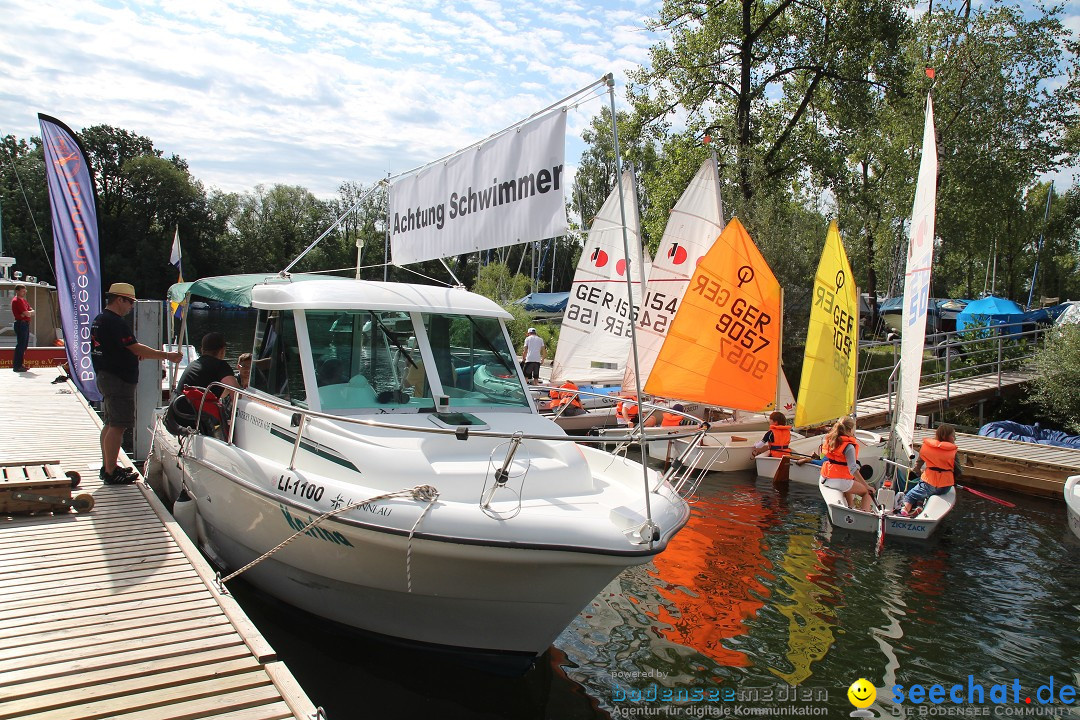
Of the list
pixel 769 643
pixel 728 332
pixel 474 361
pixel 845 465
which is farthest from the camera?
pixel 728 332

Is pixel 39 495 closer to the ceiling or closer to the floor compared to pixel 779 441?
closer to the ceiling

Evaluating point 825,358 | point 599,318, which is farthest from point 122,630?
point 599,318

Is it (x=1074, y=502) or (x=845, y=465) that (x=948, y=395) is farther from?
(x=845, y=465)

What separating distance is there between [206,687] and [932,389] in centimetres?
1861

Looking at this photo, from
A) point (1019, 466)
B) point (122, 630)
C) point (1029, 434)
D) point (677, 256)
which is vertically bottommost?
point (1019, 466)

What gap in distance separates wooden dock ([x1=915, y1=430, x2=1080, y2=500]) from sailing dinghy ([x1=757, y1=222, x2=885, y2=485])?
2160mm

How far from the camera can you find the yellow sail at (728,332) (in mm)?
14164

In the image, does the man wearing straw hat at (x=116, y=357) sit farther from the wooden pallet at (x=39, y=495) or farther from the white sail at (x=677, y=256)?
the white sail at (x=677, y=256)

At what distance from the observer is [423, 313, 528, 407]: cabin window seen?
6746 millimetres

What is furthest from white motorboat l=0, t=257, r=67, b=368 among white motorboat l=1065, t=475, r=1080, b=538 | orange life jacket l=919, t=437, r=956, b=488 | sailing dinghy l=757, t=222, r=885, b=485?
white motorboat l=1065, t=475, r=1080, b=538

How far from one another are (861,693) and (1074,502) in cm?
668

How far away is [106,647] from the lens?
4.30 metres

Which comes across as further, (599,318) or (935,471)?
(599,318)

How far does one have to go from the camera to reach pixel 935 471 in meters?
10.4
